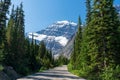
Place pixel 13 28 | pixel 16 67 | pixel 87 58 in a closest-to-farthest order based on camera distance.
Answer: pixel 87 58 < pixel 16 67 < pixel 13 28

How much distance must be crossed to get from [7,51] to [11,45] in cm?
253

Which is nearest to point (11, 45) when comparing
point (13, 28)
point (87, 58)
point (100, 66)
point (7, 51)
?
point (7, 51)

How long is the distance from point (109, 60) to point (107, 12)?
229 inches

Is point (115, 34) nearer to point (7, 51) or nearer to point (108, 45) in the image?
point (108, 45)

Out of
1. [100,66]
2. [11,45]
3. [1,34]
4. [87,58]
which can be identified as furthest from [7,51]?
→ [100,66]

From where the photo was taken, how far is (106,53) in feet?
118

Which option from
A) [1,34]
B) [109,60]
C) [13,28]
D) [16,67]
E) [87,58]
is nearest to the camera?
[109,60]

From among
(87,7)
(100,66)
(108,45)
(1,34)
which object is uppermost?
(87,7)

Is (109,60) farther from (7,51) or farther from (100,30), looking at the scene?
(7,51)

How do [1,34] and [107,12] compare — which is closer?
[107,12]

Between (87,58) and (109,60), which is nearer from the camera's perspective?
(109,60)

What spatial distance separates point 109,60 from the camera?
35.7 metres

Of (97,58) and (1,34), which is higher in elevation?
(1,34)

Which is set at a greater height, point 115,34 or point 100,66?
point 115,34
